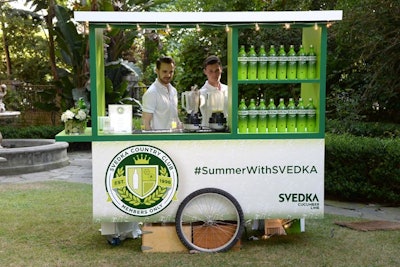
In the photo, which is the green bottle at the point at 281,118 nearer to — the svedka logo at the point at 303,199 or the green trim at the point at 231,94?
the green trim at the point at 231,94

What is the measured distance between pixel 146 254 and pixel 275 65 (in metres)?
2.16

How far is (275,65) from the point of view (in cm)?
468

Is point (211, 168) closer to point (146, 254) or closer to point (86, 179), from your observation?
point (146, 254)

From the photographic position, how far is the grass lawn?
4.37m

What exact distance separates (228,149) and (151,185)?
2.62 ft

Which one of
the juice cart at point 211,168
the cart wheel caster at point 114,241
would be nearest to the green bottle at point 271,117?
the juice cart at point 211,168

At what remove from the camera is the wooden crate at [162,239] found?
15.3 ft

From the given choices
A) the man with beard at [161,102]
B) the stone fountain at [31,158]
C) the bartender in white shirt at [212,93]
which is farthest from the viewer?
the stone fountain at [31,158]

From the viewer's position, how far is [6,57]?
19.3 m

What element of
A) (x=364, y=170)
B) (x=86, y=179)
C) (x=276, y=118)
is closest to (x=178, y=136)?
(x=276, y=118)

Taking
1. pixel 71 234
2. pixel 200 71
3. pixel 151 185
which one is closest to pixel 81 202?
pixel 71 234

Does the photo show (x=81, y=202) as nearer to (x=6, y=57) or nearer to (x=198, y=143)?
(x=198, y=143)

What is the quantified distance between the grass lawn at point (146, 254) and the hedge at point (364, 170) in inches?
37.2

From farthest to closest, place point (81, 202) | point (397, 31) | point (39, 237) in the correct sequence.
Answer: point (397, 31) < point (81, 202) < point (39, 237)
